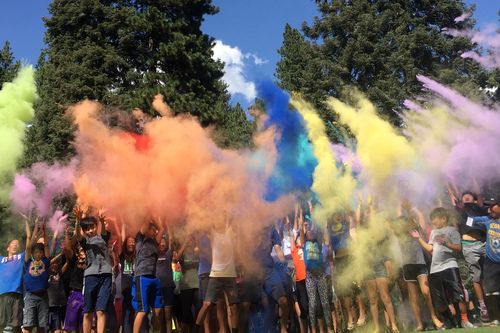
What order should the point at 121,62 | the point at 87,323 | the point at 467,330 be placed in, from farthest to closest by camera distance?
the point at 121,62
the point at 87,323
the point at 467,330

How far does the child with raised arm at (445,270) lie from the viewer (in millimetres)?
7879

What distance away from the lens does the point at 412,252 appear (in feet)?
27.0

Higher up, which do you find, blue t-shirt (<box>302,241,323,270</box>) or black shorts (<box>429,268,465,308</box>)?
blue t-shirt (<box>302,241,323,270</box>)

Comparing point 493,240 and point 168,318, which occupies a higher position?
point 493,240

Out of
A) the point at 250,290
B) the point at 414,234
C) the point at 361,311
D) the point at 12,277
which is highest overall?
the point at 12,277

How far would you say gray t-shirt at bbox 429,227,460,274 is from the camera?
8047 mm

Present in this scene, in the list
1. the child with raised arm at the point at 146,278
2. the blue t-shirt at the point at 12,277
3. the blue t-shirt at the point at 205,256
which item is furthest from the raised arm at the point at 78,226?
the blue t-shirt at the point at 205,256

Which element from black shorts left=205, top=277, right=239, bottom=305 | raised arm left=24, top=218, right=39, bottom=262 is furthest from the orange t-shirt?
raised arm left=24, top=218, right=39, bottom=262

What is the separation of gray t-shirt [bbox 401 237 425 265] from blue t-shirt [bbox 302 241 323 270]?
1.40 m

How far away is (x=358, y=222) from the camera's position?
355 inches

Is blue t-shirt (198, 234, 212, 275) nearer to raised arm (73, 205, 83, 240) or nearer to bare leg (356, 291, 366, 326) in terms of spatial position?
raised arm (73, 205, 83, 240)

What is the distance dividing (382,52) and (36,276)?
22813 millimetres

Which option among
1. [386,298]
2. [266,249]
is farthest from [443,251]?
[266,249]

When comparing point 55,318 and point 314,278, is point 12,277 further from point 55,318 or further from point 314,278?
point 314,278
